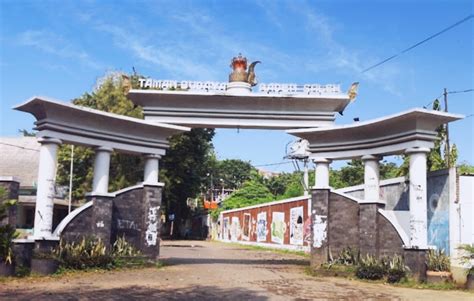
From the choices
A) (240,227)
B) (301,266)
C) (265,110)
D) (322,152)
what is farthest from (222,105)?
(240,227)

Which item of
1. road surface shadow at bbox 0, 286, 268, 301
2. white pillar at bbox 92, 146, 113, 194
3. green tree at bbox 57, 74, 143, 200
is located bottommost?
road surface shadow at bbox 0, 286, 268, 301

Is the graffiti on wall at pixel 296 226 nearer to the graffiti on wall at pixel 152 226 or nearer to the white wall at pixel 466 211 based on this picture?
the graffiti on wall at pixel 152 226

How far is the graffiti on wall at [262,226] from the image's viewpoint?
126ft

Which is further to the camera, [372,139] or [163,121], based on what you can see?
[163,121]

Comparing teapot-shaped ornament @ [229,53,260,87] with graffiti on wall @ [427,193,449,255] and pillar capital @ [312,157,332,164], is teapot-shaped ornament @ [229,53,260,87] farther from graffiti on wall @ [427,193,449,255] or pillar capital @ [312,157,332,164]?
graffiti on wall @ [427,193,449,255]

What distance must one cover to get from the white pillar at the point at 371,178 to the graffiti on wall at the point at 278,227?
57.1ft

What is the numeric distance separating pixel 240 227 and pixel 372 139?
31049 millimetres

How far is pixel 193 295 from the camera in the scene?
1149 cm

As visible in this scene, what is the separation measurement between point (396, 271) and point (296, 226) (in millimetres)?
17130

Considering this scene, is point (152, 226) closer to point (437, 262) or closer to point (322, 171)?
point (322, 171)

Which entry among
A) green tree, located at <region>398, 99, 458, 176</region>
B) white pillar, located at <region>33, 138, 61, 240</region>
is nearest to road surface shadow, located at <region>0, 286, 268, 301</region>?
white pillar, located at <region>33, 138, 61, 240</region>

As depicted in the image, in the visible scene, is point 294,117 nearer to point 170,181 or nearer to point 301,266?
point 301,266

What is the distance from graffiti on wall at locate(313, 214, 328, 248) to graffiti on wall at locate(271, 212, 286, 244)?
1678 cm

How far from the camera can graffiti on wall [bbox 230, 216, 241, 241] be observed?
1869 inches
